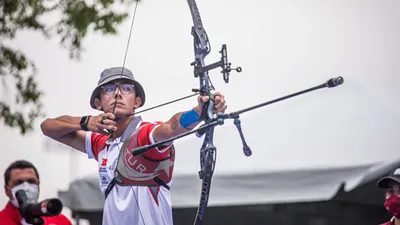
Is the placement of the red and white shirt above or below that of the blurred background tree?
below

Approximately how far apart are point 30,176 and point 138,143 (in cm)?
63

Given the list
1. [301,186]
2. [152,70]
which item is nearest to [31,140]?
[152,70]

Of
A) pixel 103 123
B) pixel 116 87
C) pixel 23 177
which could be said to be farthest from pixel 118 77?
pixel 23 177

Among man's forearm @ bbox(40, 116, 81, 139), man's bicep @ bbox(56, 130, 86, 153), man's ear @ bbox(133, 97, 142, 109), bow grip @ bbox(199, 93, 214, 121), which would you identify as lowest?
bow grip @ bbox(199, 93, 214, 121)

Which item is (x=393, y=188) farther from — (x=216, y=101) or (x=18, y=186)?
(x=18, y=186)

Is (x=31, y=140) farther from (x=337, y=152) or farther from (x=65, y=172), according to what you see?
(x=337, y=152)

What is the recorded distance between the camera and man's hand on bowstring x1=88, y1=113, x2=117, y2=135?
9.20 ft

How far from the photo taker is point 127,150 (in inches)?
116

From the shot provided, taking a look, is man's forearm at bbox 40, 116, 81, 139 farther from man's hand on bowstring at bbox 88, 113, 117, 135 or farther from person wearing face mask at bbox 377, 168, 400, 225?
person wearing face mask at bbox 377, 168, 400, 225

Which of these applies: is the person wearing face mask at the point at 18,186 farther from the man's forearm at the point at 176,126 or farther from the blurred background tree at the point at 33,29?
the man's forearm at the point at 176,126

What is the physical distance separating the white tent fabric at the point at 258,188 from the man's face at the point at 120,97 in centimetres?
123

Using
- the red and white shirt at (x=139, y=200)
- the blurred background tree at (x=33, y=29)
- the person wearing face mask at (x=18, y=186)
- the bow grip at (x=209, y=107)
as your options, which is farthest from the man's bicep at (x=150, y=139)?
the person wearing face mask at (x=18, y=186)

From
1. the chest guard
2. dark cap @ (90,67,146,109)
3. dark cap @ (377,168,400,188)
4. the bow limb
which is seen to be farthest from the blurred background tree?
dark cap @ (377,168,400,188)

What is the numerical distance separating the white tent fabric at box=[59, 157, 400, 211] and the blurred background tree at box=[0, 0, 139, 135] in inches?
20.2
